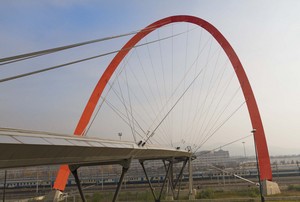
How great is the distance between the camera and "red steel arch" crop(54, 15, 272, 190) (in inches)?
1480

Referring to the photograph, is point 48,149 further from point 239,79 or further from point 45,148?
point 239,79

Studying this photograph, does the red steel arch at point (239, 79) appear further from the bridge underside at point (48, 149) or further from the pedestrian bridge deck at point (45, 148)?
the pedestrian bridge deck at point (45, 148)

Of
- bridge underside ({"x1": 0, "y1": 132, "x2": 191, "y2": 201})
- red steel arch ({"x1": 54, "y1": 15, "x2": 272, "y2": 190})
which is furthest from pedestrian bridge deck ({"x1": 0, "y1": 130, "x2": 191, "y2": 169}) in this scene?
red steel arch ({"x1": 54, "y1": 15, "x2": 272, "y2": 190})

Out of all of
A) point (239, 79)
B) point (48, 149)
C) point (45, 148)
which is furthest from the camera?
point (239, 79)

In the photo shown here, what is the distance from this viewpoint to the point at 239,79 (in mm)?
41156

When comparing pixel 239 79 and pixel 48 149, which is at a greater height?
pixel 239 79

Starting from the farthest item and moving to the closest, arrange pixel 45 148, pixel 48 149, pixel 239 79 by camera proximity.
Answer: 1. pixel 239 79
2. pixel 48 149
3. pixel 45 148

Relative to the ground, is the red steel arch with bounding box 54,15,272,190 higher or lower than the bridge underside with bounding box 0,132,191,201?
higher

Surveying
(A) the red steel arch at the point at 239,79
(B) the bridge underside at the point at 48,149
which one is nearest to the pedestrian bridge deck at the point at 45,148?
(B) the bridge underside at the point at 48,149

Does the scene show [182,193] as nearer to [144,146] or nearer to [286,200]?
[286,200]

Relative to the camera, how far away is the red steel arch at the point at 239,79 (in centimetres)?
3759

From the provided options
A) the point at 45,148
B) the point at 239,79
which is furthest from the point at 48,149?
the point at 239,79

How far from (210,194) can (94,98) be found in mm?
21622

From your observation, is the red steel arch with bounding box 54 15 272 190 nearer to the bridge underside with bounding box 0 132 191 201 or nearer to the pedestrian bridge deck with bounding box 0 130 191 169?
the bridge underside with bounding box 0 132 191 201
